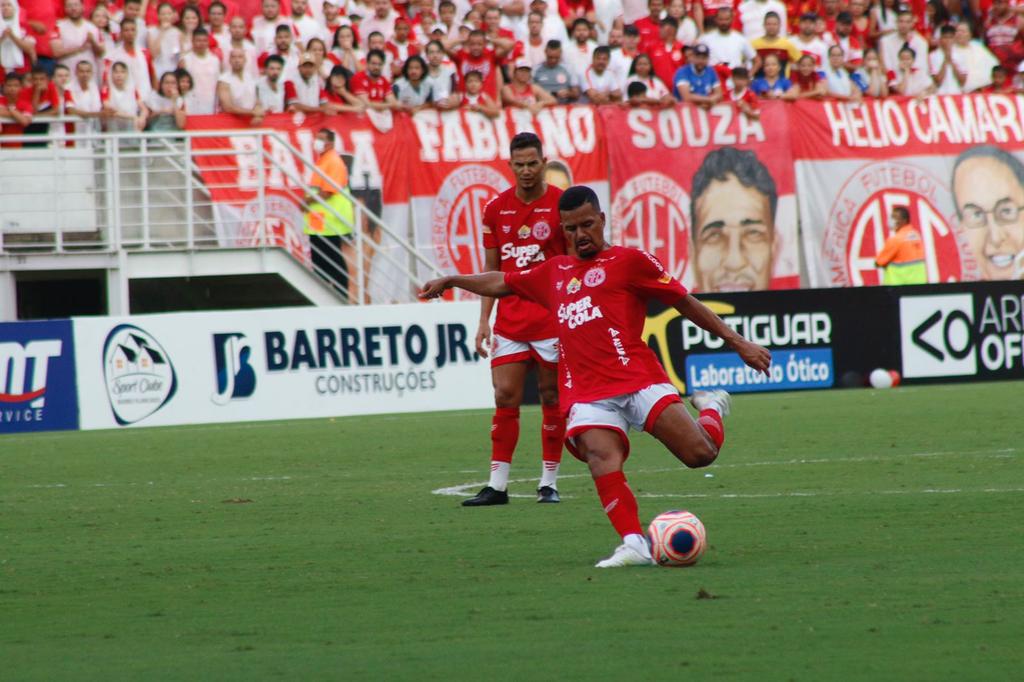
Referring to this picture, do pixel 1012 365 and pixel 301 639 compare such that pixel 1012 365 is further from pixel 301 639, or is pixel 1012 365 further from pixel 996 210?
pixel 301 639

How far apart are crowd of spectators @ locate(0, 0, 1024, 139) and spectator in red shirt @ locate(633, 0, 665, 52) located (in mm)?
22

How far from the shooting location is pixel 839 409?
57.6 ft

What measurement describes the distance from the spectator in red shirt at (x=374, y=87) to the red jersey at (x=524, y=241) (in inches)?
484

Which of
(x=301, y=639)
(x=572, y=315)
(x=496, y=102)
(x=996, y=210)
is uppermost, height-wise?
(x=496, y=102)

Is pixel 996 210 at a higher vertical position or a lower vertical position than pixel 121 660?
higher

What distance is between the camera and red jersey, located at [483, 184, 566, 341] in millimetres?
10172

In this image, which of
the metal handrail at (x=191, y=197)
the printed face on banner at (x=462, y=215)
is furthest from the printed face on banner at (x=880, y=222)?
the metal handrail at (x=191, y=197)

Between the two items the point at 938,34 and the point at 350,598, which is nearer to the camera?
the point at 350,598

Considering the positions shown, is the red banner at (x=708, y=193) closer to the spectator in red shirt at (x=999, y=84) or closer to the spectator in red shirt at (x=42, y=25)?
the spectator in red shirt at (x=999, y=84)

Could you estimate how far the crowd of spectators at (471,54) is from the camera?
2064 cm

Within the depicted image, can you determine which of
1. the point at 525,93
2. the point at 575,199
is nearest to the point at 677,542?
the point at 575,199

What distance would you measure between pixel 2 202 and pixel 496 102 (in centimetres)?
698

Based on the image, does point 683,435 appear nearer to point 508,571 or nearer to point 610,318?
point 610,318

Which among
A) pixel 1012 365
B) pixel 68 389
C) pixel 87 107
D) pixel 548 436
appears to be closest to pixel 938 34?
pixel 1012 365
